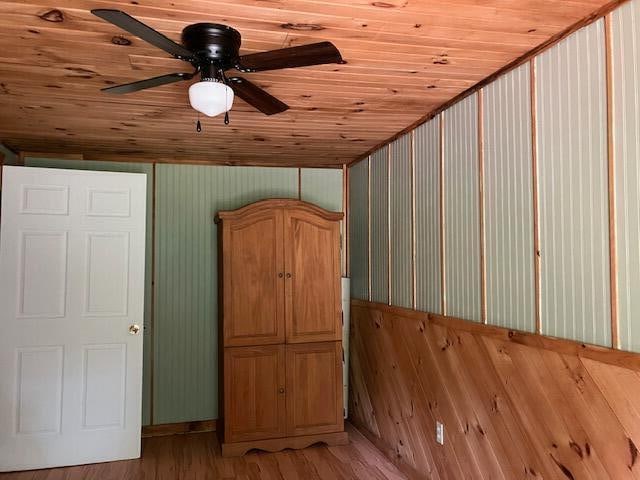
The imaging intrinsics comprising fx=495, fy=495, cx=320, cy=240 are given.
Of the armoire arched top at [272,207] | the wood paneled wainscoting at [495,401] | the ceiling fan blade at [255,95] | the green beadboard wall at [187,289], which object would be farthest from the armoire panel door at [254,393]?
the ceiling fan blade at [255,95]

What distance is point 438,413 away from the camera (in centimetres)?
296

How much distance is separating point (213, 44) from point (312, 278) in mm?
2421

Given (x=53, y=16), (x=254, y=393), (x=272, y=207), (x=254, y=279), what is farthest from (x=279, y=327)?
(x=53, y=16)

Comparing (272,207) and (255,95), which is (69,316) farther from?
(255,95)

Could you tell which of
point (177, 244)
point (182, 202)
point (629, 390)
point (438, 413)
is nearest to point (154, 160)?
point (182, 202)

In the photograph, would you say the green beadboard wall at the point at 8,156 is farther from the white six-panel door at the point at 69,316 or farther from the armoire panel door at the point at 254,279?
the armoire panel door at the point at 254,279

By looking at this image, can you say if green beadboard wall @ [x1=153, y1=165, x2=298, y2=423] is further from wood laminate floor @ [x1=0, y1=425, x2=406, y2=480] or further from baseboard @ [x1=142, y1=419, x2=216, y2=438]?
wood laminate floor @ [x1=0, y1=425, x2=406, y2=480]

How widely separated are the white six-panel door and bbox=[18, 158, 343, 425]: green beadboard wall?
0.50 m

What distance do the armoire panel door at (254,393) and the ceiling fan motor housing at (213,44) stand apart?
2.45 m

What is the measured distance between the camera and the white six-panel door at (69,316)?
351 centimetres

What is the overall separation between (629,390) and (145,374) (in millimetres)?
3623

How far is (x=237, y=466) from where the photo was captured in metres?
3.53

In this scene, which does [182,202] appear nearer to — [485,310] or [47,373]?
[47,373]

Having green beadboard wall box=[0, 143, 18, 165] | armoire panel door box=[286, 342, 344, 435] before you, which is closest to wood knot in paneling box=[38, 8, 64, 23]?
green beadboard wall box=[0, 143, 18, 165]
